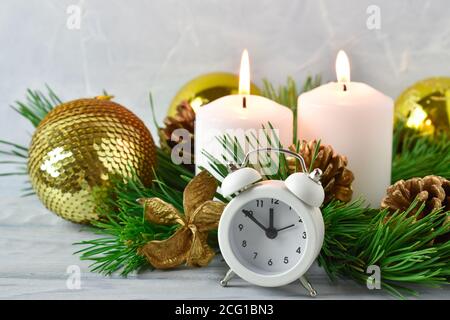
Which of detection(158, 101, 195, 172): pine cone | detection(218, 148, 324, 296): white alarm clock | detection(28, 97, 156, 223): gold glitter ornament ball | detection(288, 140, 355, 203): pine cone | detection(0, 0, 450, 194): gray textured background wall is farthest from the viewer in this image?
detection(0, 0, 450, 194): gray textured background wall

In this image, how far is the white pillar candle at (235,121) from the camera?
108 centimetres

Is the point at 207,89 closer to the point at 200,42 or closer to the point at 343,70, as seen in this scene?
the point at 200,42

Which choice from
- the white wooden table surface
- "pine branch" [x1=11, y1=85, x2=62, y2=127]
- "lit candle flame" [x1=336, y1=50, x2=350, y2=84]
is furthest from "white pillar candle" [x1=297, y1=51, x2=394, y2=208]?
"pine branch" [x1=11, y1=85, x2=62, y2=127]

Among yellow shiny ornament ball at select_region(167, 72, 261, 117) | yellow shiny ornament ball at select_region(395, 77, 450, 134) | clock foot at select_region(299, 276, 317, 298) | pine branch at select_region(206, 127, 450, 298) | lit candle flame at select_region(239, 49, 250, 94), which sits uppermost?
lit candle flame at select_region(239, 49, 250, 94)

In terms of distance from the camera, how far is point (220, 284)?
0.99m

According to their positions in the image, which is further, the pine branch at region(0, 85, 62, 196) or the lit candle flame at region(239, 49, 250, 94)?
the pine branch at region(0, 85, 62, 196)

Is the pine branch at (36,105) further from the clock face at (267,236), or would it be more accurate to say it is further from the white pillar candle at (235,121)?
the clock face at (267,236)

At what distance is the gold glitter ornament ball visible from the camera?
1155mm

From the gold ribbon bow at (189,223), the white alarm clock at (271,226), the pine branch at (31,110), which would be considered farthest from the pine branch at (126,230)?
the pine branch at (31,110)

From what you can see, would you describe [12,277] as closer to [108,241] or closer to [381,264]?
[108,241]

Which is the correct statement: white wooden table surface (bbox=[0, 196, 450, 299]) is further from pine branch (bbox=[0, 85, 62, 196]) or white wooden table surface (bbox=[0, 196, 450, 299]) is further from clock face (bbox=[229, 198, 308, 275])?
pine branch (bbox=[0, 85, 62, 196])

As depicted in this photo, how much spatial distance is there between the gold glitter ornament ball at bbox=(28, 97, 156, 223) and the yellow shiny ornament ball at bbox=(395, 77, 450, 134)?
18.7 inches

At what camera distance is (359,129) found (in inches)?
44.4

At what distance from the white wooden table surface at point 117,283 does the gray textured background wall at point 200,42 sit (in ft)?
1.26
